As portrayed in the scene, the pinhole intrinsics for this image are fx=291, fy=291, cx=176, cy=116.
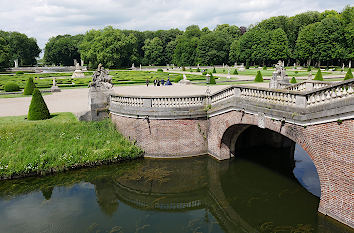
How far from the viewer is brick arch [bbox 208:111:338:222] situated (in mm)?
10516

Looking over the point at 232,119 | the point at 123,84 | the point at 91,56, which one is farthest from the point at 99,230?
the point at 91,56

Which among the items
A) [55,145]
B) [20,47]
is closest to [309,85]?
[55,145]

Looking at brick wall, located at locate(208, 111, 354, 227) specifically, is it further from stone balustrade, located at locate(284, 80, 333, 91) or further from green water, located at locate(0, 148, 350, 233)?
stone balustrade, located at locate(284, 80, 333, 91)

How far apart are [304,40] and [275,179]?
6790 centimetres

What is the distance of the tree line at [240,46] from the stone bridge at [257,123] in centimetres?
5882

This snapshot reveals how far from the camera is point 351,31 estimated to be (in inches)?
2557

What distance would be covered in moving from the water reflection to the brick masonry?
716 mm

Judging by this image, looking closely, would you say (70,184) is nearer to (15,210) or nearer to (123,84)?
(15,210)

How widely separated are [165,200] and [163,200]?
0.09 meters

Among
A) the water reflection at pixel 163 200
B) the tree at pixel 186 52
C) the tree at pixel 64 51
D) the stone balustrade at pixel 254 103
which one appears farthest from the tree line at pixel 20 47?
the water reflection at pixel 163 200

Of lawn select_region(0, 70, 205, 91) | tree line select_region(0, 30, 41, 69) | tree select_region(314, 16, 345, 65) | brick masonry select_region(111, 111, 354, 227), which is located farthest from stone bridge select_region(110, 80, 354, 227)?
tree line select_region(0, 30, 41, 69)

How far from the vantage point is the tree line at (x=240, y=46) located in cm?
6756

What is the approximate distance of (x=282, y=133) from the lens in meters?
12.0

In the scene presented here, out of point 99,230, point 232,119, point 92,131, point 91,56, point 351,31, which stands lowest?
point 99,230
